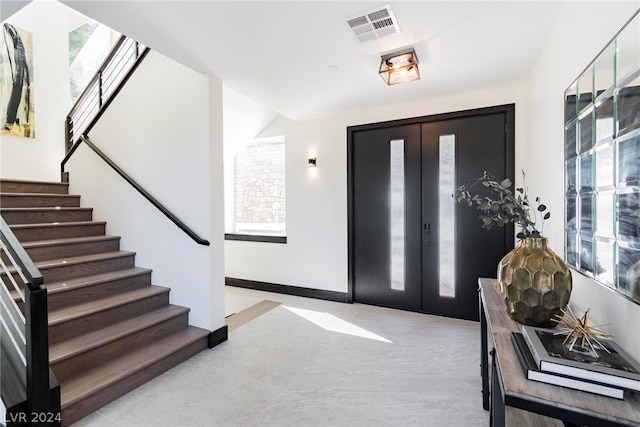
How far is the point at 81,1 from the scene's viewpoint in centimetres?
A: 178

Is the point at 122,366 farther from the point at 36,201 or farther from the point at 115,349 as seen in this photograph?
the point at 36,201

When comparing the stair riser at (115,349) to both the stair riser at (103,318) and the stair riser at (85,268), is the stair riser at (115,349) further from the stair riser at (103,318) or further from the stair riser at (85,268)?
the stair riser at (85,268)

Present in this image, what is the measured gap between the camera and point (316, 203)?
166 inches

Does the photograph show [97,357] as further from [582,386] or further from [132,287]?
[582,386]

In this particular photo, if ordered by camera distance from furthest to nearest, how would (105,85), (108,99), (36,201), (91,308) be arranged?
1. (105,85)
2. (108,99)
3. (36,201)
4. (91,308)

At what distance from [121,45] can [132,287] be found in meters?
3.16

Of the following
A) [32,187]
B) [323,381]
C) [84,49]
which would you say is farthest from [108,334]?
[84,49]

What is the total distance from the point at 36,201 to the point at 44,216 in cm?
28

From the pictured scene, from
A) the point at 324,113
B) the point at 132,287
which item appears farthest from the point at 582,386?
the point at 324,113

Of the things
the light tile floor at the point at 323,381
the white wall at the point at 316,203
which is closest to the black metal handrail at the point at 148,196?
the light tile floor at the point at 323,381

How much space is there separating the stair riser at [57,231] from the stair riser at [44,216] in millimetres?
223

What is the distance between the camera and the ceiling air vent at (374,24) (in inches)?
75.5

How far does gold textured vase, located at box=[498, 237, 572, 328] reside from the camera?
1188 millimetres

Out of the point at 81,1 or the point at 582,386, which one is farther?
the point at 81,1
